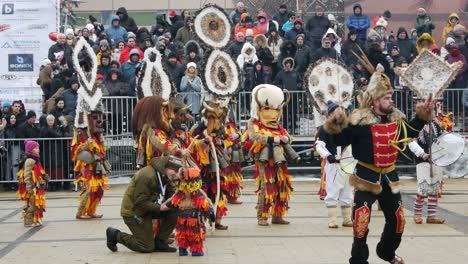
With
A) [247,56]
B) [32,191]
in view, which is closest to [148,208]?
[32,191]

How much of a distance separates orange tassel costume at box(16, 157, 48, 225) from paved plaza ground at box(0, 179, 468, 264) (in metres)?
0.24

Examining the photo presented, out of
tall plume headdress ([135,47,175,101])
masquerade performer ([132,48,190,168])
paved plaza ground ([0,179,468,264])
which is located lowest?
paved plaza ground ([0,179,468,264])

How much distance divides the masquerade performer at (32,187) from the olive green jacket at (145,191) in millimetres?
2973

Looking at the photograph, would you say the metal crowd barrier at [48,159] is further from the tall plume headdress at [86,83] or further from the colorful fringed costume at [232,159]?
the colorful fringed costume at [232,159]

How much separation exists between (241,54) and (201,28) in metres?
4.83

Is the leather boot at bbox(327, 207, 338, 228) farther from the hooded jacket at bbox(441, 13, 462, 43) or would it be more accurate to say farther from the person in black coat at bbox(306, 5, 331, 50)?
the hooded jacket at bbox(441, 13, 462, 43)

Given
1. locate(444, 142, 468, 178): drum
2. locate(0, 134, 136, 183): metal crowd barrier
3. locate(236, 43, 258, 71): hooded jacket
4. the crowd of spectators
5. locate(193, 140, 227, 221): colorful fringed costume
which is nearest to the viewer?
locate(193, 140, 227, 221): colorful fringed costume

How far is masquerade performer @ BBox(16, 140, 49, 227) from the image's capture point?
569 inches

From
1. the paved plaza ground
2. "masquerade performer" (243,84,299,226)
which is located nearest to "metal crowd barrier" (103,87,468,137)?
the paved plaza ground

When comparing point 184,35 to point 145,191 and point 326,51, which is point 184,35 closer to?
point 326,51

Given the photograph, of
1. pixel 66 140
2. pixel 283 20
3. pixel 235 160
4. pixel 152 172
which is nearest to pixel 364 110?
pixel 152 172

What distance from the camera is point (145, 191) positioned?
11742mm

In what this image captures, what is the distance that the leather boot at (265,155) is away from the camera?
14094mm

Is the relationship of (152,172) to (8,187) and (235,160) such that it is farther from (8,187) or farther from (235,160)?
(8,187)
